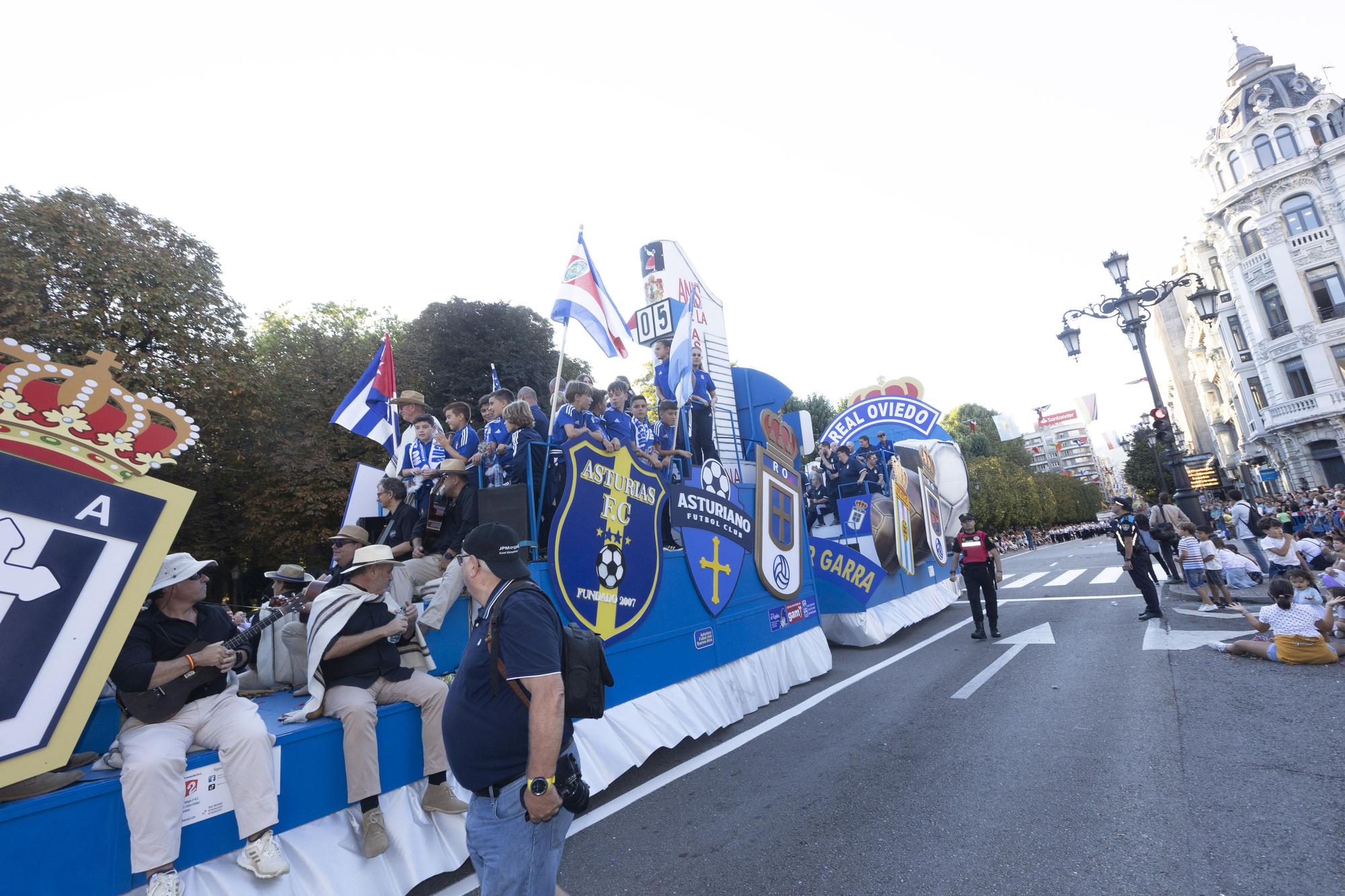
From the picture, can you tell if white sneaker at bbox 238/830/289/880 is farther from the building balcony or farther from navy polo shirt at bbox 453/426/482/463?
the building balcony

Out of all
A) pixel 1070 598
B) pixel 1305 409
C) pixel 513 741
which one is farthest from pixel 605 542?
pixel 1305 409

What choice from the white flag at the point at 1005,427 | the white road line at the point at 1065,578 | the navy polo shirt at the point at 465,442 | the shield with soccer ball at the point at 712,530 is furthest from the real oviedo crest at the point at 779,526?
the white flag at the point at 1005,427

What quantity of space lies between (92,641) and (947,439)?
17928mm

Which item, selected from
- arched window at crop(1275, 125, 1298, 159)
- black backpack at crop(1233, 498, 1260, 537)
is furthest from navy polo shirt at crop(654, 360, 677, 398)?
arched window at crop(1275, 125, 1298, 159)

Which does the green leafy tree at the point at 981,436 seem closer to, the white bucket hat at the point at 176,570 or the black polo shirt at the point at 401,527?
the black polo shirt at the point at 401,527

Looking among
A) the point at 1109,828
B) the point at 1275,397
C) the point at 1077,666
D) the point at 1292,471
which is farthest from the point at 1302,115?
the point at 1109,828

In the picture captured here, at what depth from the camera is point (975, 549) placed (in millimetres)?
9820

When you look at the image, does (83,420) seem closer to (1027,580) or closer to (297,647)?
(297,647)

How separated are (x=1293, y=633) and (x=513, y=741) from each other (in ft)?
26.3

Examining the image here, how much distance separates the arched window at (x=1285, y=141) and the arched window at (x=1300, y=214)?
249cm

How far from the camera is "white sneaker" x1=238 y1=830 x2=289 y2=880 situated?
3.10m

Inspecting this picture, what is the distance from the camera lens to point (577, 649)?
2623 millimetres

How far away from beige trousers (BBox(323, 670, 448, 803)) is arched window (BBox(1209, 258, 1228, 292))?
47.9 m

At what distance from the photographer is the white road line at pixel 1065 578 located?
16297mm
